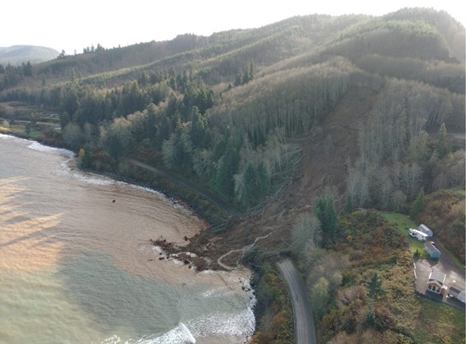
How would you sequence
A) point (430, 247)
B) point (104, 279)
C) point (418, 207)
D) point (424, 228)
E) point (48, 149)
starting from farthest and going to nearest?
point (48, 149) < point (104, 279) < point (418, 207) < point (424, 228) < point (430, 247)

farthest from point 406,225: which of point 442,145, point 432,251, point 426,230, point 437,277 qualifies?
point 442,145

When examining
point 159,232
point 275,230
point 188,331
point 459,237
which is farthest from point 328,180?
point 188,331

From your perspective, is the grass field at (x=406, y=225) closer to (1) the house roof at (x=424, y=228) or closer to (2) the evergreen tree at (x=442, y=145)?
(1) the house roof at (x=424, y=228)

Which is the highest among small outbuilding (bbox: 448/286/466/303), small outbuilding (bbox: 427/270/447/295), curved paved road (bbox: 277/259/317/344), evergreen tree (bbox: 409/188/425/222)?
evergreen tree (bbox: 409/188/425/222)

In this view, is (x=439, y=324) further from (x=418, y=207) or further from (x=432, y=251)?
(x=418, y=207)

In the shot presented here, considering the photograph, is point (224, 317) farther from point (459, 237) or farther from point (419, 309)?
point (459, 237)

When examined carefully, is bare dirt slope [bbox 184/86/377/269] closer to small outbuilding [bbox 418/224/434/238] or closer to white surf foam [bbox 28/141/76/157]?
small outbuilding [bbox 418/224/434/238]

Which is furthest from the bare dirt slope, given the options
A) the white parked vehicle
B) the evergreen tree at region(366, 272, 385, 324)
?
the evergreen tree at region(366, 272, 385, 324)
